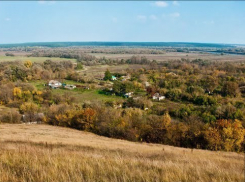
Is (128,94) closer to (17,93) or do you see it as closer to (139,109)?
(139,109)

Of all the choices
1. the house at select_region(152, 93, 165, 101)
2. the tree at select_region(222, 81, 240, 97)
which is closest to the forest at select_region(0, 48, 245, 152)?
the tree at select_region(222, 81, 240, 97)

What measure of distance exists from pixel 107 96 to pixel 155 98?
42.7 feet

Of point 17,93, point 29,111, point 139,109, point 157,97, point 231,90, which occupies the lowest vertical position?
point 157,97

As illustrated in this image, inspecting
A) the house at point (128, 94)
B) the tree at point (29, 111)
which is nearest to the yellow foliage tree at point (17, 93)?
the tree at point (29, 111)

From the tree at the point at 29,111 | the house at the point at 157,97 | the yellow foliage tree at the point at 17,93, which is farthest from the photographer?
the house at the point at 157,97

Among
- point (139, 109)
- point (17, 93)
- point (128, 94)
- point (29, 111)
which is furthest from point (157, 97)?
point (17, 93)

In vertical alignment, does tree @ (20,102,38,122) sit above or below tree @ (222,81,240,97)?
below

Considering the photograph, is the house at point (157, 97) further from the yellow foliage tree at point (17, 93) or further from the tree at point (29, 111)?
the yellow foliage tree at point (17, 93)

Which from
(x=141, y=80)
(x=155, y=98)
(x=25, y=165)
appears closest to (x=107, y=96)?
(x=155, y=98)

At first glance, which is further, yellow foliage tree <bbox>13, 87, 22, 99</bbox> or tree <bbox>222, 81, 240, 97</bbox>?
tree <bbox>222, 81, 240, 97</bbox>

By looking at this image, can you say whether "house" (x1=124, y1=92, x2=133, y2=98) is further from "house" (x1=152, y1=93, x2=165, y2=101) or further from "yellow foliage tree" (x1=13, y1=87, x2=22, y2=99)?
"yellow foliage tree" (x1=13, y1=87, x2=22, y2=99)

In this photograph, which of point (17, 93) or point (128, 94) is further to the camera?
point (128, 94)

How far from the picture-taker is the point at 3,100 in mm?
48312

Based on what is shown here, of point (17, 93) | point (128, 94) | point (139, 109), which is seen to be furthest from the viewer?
point (128, 94)
